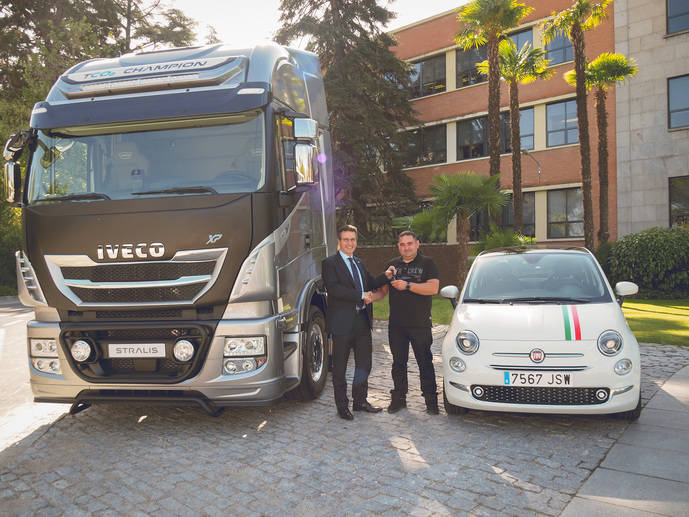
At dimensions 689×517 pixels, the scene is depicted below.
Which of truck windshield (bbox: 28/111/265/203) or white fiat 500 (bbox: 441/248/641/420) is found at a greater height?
truck windshield (bbox: 28/111/265/203)

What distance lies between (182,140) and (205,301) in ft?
4.78

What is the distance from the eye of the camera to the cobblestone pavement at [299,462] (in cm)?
359

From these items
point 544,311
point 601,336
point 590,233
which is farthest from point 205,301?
point 590,233

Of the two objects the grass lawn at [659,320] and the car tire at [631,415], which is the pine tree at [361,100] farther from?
the car tire at [631,415]

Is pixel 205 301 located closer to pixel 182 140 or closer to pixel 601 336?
pixel 182 140

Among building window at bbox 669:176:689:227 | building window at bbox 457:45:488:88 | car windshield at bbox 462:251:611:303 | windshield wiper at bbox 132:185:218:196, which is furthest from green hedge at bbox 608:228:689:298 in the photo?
windshield wiper at bbox 132:185:218:196

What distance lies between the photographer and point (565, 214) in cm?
2330

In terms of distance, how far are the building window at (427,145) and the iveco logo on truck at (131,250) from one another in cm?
2359

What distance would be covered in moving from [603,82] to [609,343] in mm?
17685

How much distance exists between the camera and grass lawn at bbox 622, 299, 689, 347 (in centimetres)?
977

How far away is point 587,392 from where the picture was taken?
470 centimetres

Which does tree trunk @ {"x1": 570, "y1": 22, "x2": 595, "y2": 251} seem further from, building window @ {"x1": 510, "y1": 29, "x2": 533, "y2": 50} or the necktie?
the necktie

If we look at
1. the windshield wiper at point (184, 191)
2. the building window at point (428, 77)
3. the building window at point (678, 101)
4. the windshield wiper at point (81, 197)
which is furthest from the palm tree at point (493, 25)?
the windshield wiper at point (81, 197)

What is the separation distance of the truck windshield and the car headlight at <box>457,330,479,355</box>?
2.26m
